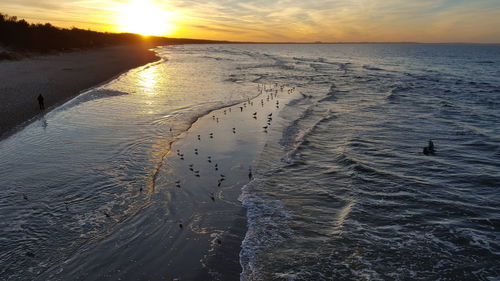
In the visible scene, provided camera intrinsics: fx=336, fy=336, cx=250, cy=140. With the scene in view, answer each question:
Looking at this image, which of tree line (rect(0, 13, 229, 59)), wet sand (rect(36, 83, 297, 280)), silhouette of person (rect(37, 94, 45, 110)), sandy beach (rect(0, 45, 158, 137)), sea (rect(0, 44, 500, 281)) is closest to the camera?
wet sand (rect(36, 83, 297, 280))

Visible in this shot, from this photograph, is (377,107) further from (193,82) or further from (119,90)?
(119,90)

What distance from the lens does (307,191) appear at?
15523mm

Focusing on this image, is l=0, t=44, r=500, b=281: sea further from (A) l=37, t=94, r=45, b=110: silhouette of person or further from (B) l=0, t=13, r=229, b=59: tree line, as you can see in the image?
(B) l=0, t=13, r=229, b=59: tree line

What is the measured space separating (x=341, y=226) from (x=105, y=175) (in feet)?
37.0

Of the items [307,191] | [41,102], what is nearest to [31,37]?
[41,102]

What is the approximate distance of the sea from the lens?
10586 millimetres

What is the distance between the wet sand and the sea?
0.43m

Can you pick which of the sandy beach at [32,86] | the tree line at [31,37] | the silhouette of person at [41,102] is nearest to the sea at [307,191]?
the silhouette of person at [41,102]

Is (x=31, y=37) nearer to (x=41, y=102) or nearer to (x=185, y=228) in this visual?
(x=41, y=102)

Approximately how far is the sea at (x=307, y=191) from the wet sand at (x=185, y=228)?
434 mm

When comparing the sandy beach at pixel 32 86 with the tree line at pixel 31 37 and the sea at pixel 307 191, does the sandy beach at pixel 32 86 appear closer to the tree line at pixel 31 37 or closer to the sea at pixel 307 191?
the sea at pixel 307 191

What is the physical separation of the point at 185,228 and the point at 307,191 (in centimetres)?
615

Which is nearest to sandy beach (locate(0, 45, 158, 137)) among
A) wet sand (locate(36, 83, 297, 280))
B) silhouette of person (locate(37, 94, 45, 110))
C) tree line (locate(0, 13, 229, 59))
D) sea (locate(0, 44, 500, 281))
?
silhouette of person (locate(37, 94, 45, 110))

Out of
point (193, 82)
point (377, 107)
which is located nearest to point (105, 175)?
point (377, 107)
